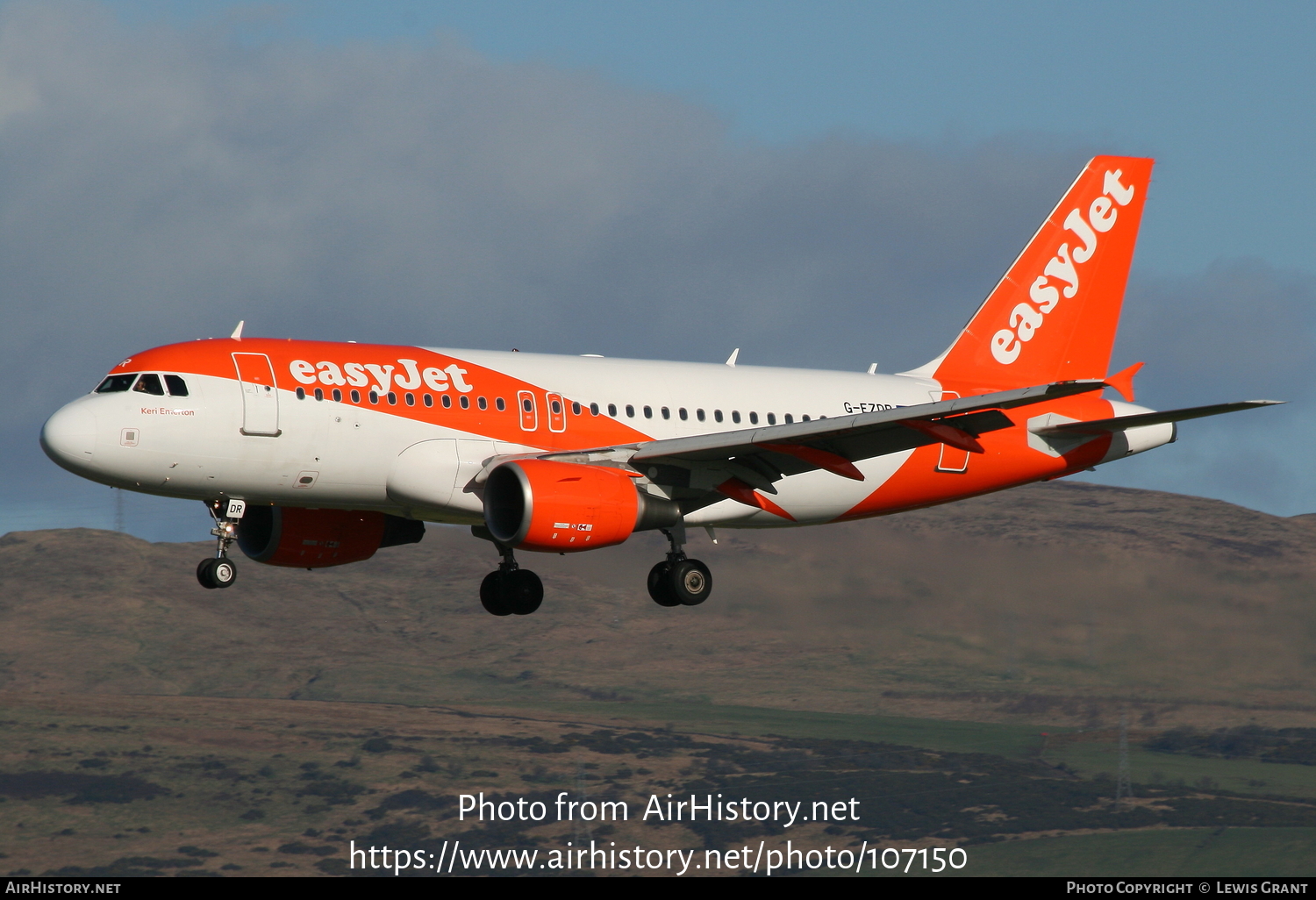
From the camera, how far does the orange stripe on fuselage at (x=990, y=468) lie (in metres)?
40.6

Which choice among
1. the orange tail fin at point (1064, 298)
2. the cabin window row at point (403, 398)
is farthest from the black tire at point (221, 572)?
the orange tail fin at point (1064, 298)

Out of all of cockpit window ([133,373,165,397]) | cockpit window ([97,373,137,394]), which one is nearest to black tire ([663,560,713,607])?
cockpit window ([133,373,165,397])

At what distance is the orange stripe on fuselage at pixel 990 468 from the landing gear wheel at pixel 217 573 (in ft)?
48.4

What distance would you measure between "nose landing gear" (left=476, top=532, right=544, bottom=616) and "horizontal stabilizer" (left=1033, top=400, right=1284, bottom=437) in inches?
500

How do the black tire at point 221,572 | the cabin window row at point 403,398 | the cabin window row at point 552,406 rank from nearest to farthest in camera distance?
the black tire at point 221,572, the cabin window row at point 403,398, the cabin window row at point 552,406

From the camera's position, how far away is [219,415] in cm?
3278

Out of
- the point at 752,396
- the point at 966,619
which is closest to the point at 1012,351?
the point at 752,396

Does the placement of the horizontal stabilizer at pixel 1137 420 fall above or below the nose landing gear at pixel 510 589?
above

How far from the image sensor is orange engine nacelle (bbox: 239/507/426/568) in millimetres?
37906

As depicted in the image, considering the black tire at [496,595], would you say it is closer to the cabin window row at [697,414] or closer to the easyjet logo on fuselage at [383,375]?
the cabin window row at [697,414]

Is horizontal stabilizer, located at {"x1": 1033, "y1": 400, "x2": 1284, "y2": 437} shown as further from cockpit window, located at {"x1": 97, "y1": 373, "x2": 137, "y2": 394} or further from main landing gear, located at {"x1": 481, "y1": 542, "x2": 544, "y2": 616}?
cockpit window, located at {"x1": 97, "y1": 373, "x2": 137, "y2": 394}

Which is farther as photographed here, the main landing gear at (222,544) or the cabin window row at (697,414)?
the cabin window row at (697,414)

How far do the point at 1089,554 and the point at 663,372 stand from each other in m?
59.7

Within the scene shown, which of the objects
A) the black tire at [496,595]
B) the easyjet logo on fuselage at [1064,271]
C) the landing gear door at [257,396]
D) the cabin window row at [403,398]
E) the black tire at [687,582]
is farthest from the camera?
the easyjet logo on fuselage at [1064,271]
